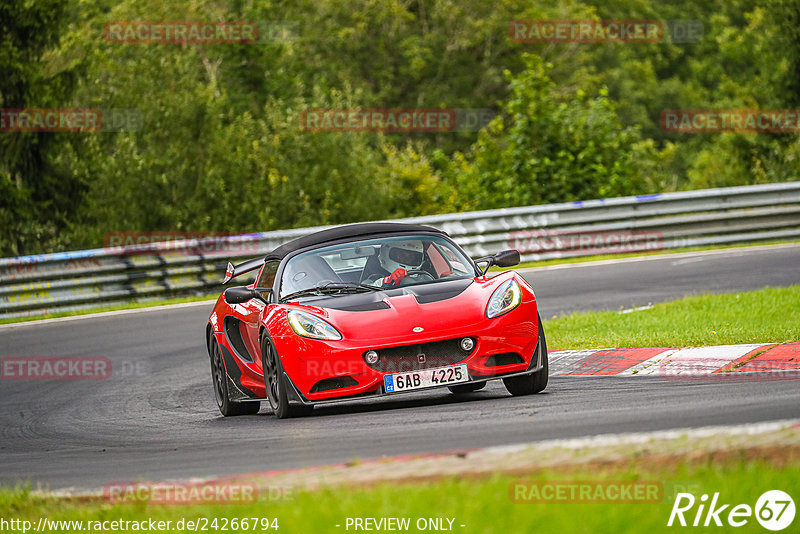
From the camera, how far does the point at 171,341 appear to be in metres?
15.0

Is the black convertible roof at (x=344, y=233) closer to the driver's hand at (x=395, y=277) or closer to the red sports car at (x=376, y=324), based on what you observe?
the red sports car at (x=376, y=324)

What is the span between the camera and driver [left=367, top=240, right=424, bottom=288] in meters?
9.31

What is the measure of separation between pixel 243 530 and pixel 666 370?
5.66 metres

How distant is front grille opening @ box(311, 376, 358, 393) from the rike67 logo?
412 cm

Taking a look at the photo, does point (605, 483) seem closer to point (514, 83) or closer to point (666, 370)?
point (666, 370)

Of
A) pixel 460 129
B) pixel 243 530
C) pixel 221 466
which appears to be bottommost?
pixel 460 129

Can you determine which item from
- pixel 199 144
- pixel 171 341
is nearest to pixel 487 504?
pixel 171 341

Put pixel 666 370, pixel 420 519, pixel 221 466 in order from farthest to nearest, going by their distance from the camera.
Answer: pixel 666 370, pixel 221 466, pixel 420 519

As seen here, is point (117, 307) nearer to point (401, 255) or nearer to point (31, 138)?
point (31, 138)

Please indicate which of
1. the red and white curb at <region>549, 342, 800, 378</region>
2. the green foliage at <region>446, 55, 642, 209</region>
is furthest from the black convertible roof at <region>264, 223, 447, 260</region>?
the green foliage at <region>446, 55, 642, 209</region>

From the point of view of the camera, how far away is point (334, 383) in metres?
8.27

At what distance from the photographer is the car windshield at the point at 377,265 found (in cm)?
925
